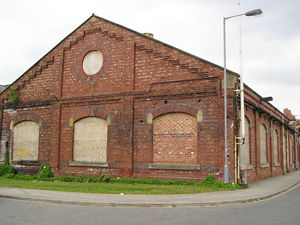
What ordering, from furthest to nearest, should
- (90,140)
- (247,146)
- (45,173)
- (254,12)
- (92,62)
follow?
(92,62) → (45,173) → (90,140) → (247,146) → (254,12)

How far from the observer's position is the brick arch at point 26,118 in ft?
68.9

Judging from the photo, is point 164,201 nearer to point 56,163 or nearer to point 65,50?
point 56,163

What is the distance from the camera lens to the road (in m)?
8.08

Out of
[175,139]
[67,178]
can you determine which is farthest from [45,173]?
[175,139]

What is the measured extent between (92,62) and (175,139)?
7.48 metres

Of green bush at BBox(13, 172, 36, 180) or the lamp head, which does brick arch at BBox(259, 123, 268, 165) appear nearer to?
the lamp head

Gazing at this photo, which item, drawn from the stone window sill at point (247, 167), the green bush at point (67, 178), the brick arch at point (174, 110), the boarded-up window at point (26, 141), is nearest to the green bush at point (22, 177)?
the boarded-up window at point (26, 141)

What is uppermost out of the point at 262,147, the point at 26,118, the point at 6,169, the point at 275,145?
the point at 26,118

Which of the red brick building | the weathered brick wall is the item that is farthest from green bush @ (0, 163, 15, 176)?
the weathered brick wall

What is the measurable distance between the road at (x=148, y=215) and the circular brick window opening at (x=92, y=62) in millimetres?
10433

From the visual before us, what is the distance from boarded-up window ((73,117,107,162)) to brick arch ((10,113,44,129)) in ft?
9.26

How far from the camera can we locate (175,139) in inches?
662

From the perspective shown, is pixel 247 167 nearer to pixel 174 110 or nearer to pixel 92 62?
pixel 174 110

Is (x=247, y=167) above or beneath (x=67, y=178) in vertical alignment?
above
